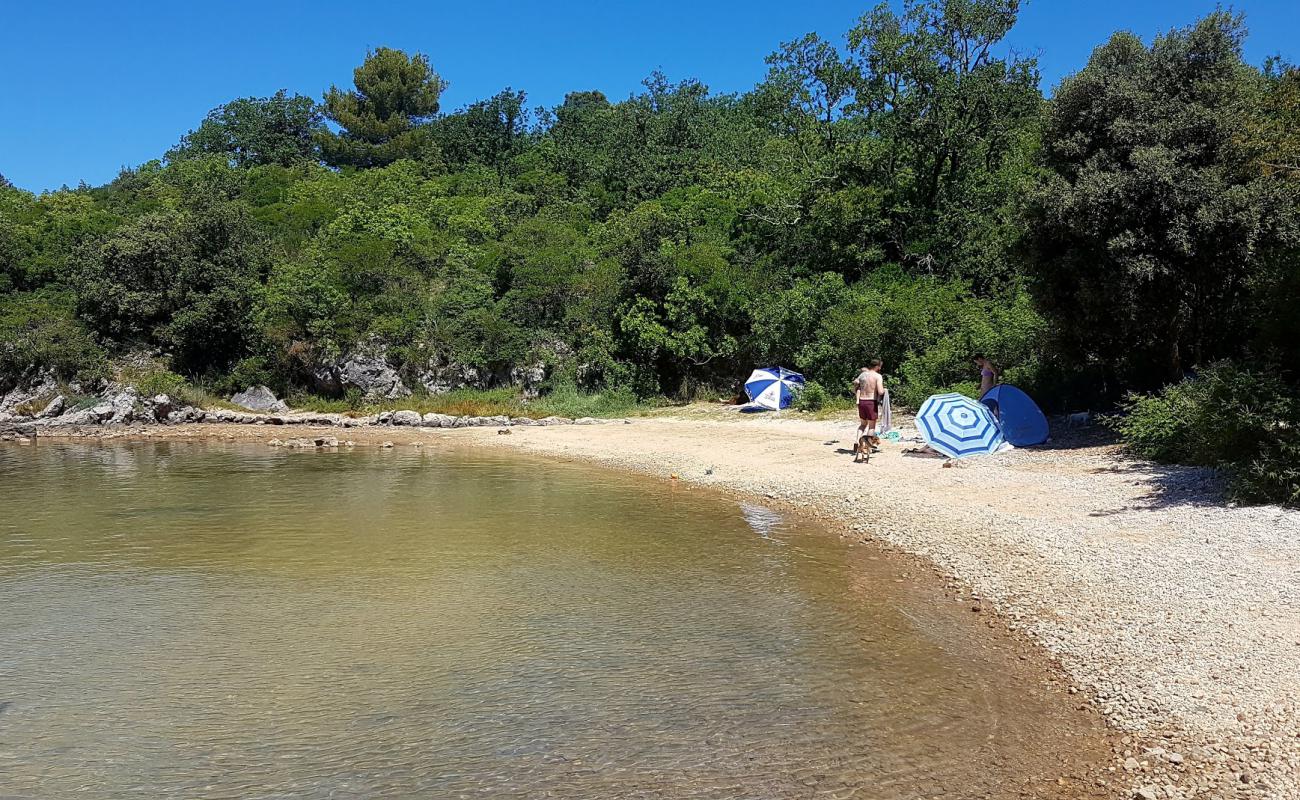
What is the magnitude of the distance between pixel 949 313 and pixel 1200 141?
384 inches

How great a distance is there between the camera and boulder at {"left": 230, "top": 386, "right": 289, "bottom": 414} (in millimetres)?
31719

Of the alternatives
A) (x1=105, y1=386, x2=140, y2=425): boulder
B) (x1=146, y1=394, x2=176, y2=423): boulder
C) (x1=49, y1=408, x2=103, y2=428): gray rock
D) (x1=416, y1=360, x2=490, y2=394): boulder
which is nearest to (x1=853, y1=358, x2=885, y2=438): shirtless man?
(x1=416, y1=360, x2=490, y2=394): boulder

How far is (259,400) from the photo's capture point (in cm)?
3216

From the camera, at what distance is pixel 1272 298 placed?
13.5 metres

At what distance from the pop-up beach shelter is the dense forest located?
1.70 m

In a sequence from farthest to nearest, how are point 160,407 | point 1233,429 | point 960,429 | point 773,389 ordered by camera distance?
point 160,407 → point 773,389 → point 960,429 → point 1233,429

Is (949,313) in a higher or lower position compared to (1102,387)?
higher

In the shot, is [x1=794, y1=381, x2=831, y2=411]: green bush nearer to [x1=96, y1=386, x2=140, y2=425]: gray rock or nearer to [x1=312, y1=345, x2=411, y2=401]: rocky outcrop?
[x1=312, y1=345, x2=411, y2=401]: rocky outcrop

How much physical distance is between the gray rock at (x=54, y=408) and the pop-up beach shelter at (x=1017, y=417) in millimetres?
30530

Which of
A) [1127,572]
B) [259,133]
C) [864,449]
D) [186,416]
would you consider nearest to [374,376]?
[186,416]

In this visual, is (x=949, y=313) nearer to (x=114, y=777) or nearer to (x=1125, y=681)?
(x=1125, y=681)

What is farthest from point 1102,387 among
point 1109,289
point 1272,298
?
point 1272,298

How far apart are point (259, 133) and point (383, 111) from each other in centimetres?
878

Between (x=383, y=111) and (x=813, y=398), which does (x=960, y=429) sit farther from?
(x=383, y=111)
